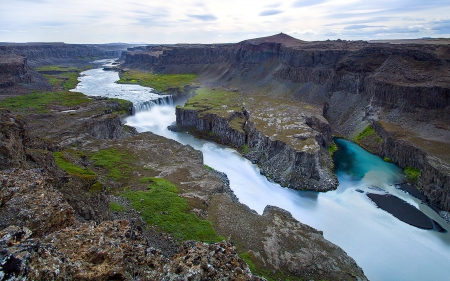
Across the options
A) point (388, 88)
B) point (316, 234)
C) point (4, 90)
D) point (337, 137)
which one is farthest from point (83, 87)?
point (316, 234)

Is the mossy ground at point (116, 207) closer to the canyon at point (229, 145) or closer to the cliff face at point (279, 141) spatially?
the canyon at point (229, 145)

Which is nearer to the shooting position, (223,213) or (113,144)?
(223,213)

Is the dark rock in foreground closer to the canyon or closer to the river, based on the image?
the river

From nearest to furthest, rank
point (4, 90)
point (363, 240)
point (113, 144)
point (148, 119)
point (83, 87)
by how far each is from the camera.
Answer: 1. point (363, 240)
2. point (113, 144)
3. point (148, 119)
4. point (4, 90)
5. point (83, 87)

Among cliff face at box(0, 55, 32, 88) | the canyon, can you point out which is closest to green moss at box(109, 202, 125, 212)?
the canyon

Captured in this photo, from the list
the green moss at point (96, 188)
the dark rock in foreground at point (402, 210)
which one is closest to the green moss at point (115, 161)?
the green moss at point (96, 188)

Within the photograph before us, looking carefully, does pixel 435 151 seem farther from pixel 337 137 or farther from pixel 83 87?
pixel 83 87
